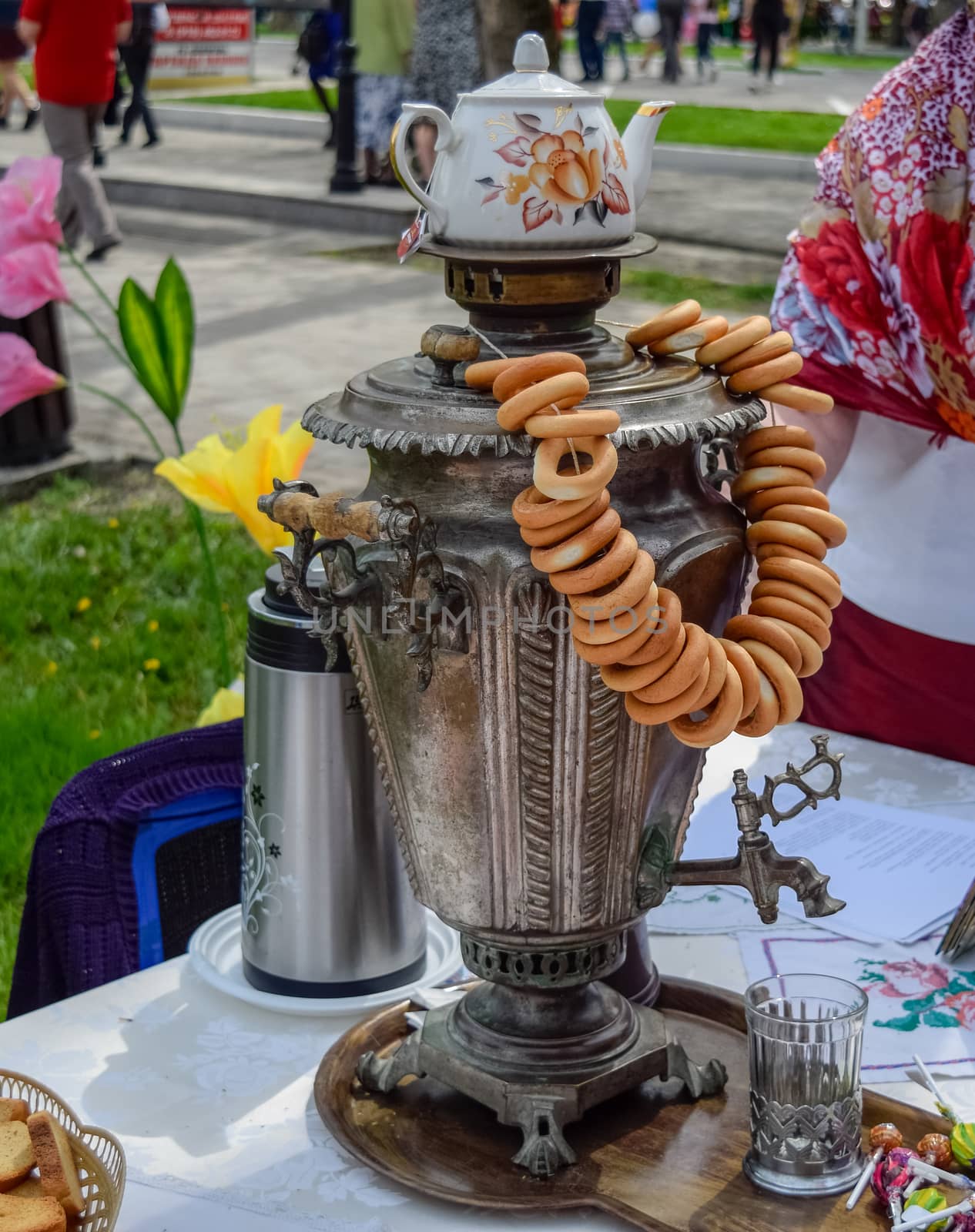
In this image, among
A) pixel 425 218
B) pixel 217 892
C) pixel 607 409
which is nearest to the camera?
pixel 607 409

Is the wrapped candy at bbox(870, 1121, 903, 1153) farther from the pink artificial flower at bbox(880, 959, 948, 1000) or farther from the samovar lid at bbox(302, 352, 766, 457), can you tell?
the samovar lid at bbox(302, 352, 766, 457)

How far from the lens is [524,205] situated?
0.93 meters

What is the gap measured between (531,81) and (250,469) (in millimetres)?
564

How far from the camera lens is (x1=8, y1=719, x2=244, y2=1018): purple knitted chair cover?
1.40 meters

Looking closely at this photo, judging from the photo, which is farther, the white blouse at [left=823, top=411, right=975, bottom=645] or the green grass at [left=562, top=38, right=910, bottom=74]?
the green grass at [left=562, top=38, right=910, bottom=74]

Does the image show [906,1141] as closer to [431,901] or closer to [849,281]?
[431,901]

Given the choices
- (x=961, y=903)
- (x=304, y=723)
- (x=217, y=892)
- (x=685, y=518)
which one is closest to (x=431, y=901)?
(x=304, y=723)

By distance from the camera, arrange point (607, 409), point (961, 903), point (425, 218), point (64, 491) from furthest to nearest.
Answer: point (64, 491), point (961, 903), point (425, 218), point (607, 409)

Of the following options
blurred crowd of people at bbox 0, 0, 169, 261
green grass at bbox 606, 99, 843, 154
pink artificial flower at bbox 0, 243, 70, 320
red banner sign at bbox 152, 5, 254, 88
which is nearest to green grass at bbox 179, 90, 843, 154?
green grass at bbox 606, 99, 843, 154

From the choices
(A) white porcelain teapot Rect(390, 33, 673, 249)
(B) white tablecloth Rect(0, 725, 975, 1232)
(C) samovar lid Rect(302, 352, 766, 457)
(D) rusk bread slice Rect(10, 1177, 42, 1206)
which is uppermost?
(A) white porcelain teapot Rect(390, 33, 673, 249)

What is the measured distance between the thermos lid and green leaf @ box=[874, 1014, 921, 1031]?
0.48 meters

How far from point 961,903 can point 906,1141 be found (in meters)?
0.26

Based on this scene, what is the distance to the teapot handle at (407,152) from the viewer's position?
931mm

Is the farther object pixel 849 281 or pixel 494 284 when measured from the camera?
pixel 849 281
